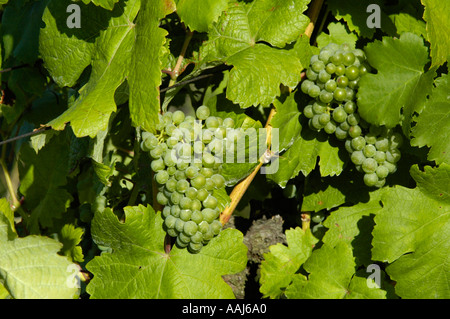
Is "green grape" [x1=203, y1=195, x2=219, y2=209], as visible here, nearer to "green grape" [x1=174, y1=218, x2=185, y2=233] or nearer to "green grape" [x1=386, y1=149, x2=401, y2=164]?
"green grape" [x1=174, y1=218, x2=185, y2=233]

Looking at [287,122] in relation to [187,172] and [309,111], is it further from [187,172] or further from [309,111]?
[187,172]

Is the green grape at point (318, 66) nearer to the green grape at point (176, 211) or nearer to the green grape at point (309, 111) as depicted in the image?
the green grape at point (309, 111)

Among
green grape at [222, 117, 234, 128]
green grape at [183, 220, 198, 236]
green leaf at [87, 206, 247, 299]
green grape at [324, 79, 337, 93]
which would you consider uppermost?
green grape at [324, 79, 337, 93]

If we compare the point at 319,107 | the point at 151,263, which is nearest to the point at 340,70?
the point at 319,107

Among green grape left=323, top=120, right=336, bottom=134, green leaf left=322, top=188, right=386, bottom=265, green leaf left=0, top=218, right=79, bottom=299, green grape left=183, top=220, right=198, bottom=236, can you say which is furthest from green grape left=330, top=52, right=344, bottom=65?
green leaf left=0, top=218, right=79, bottom=299

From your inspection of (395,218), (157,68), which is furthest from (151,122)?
(395,218)

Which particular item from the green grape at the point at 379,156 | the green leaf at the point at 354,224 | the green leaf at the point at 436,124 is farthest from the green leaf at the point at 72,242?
the green leaf at the point at 436,124

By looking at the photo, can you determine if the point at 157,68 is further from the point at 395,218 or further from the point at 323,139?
the point at 395,218
